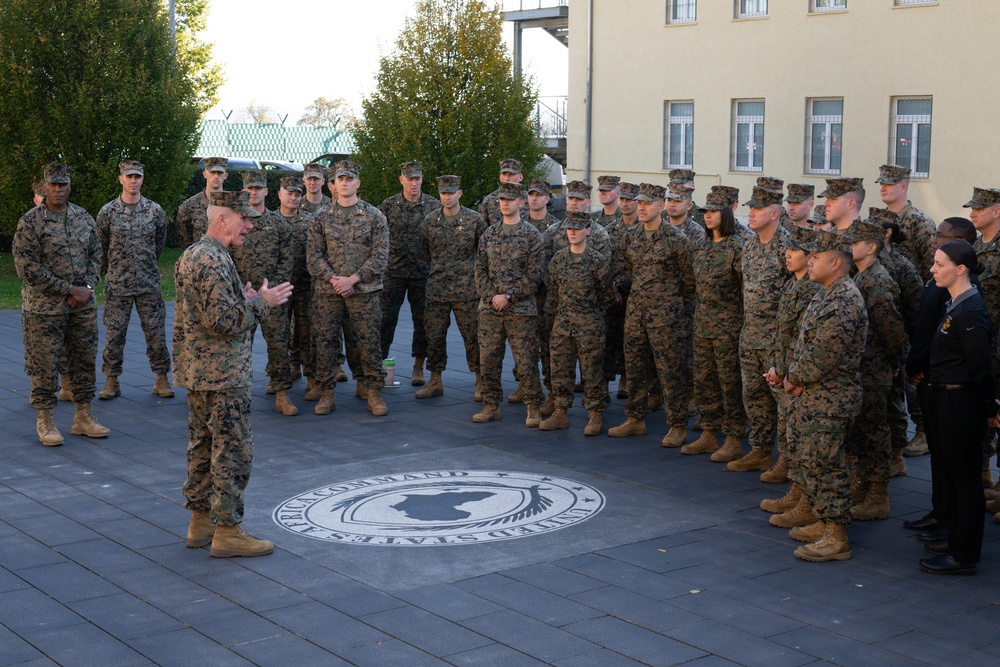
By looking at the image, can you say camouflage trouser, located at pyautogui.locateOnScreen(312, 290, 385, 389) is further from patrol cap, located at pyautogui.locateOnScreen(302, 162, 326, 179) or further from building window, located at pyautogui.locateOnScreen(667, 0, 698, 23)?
building window, located at pyautogui.locateOnScreen(667, 0, 698, 23)

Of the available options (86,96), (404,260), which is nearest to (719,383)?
(404,260)

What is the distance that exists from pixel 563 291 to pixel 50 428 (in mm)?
4585

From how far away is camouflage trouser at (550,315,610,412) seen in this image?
1036 centimetres

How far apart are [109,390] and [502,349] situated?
164 inches

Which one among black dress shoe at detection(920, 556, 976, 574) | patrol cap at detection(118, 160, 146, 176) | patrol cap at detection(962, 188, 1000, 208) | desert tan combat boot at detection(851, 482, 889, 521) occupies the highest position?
patrol cap at detection(118, 160, 146, 176)

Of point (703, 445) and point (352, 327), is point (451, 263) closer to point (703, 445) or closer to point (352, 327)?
point (352, 327)

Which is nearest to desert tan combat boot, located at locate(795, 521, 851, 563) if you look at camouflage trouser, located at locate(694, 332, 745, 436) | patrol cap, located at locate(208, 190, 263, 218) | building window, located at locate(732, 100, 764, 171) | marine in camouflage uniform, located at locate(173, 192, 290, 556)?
camouflage trouser, located at locate(694, 332, 745, 436)

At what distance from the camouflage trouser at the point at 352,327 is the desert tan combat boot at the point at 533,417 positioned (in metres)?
1.55

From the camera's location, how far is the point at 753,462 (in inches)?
364

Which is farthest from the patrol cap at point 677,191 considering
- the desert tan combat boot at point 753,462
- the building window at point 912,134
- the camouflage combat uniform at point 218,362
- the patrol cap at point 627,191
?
the building window at point 912,134

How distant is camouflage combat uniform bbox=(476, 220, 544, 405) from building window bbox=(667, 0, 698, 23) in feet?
59.0

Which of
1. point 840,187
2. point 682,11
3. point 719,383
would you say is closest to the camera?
point 840,187

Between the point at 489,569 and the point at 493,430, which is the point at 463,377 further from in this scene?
the point at 489,569

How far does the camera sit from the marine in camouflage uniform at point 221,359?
694 cm
